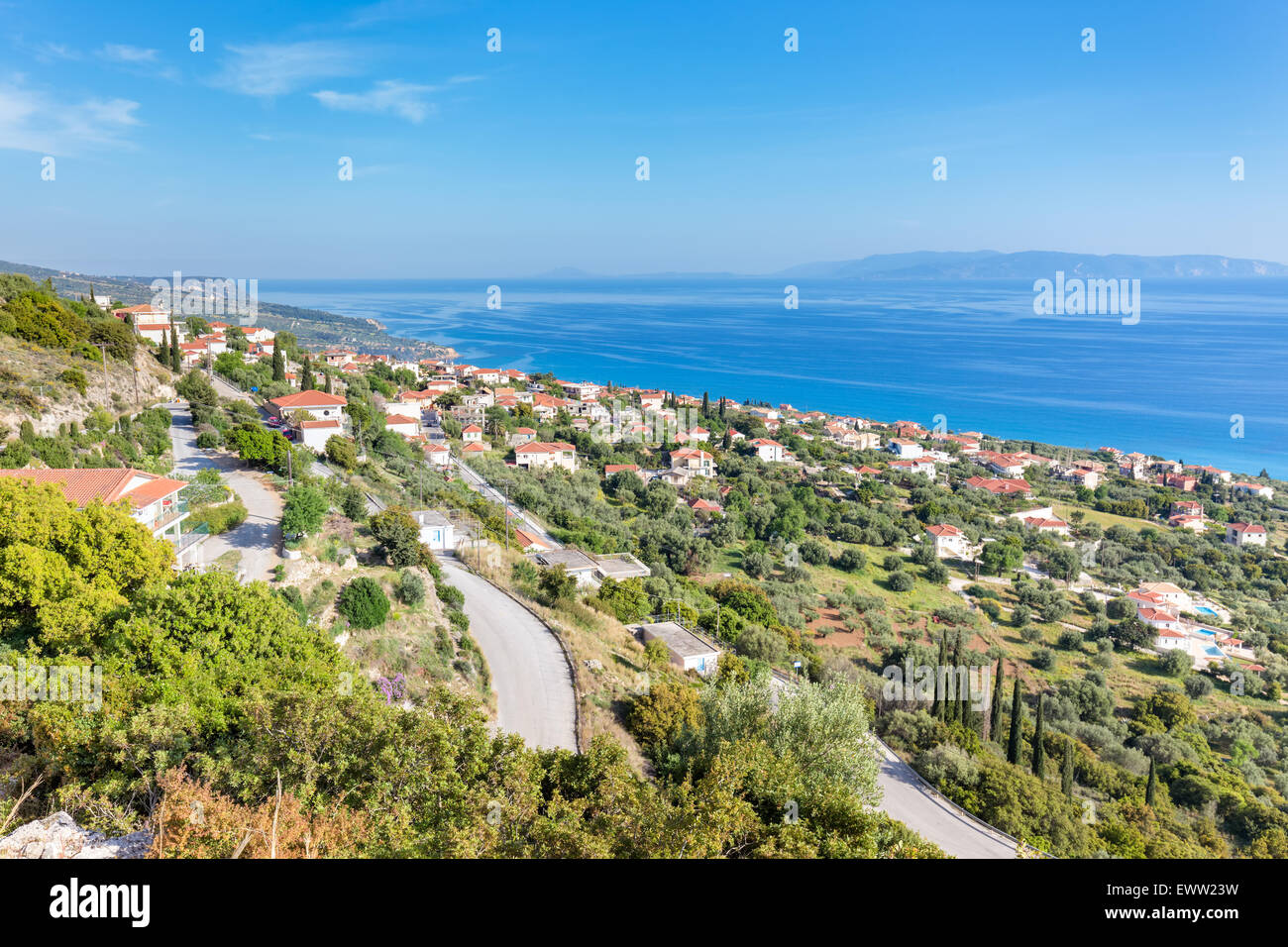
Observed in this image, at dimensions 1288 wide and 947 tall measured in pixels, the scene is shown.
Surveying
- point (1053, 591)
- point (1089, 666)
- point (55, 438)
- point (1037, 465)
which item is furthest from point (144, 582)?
point (1037, 465)

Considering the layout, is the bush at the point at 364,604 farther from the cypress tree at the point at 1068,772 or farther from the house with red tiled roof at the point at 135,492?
the cypress tree at the point at 1068,772

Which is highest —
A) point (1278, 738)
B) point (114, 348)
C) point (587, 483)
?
point (114, 348)

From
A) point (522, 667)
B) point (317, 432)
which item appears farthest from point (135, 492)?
point (317, 432)

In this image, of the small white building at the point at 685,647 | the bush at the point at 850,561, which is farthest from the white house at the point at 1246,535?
the small white building at the point at 685,647

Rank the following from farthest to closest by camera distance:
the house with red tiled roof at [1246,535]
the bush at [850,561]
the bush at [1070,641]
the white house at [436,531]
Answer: the house with red tiled roof at [1246,535] < the bush at [850,561] < the bush at [1070,641] < the white house at [436,531]

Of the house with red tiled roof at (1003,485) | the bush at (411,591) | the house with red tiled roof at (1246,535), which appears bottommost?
the house with red tiled roof at (1246,535)

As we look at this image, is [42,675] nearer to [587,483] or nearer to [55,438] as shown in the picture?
[55,438]
